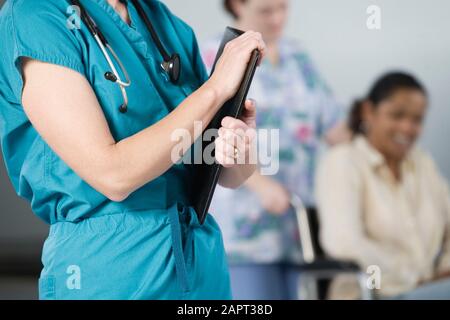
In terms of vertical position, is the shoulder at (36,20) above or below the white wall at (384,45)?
below

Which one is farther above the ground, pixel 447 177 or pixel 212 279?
pixel 447 177

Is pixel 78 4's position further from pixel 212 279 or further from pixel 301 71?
pixel 301 71

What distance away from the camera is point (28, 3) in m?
0.82

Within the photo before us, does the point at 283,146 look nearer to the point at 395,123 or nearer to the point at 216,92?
the point at 395,123

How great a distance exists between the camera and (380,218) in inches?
98.6

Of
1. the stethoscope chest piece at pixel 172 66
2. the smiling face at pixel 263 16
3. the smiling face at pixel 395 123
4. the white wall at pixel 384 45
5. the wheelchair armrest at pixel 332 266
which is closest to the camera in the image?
the stethoscope chest piece at pixel 172 66

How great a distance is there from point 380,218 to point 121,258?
177 cm

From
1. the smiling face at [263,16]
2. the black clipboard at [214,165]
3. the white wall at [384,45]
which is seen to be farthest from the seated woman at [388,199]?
the black clipboard at [214,165]

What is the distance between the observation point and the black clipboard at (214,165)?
0.80 m

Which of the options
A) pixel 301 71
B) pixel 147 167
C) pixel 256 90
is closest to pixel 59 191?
pixel 147 167

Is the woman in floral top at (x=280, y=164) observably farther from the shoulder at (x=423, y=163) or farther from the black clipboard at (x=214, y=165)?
the black clipboard at (x=214, y=165)
